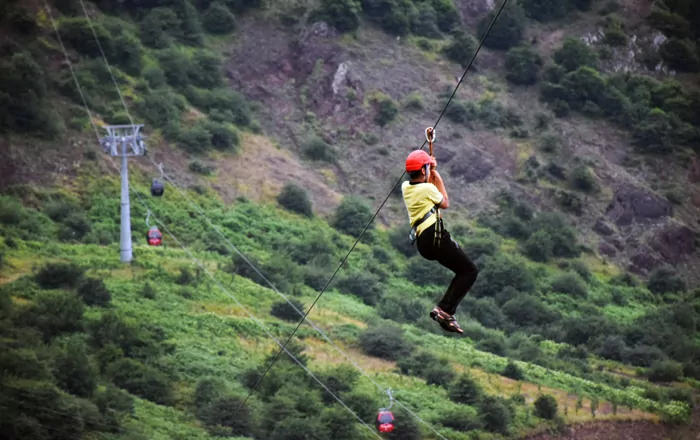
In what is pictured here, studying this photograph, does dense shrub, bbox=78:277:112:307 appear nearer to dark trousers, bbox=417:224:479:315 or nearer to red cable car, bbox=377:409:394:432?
red cable car, bbox=377:409:394:432

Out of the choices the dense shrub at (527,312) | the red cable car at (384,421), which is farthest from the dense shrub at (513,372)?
the red cable car at (384,421)

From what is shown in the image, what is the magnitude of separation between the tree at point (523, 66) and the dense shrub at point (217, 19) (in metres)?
14.6

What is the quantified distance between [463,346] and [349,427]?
9.68m

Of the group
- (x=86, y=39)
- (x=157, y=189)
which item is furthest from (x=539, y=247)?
(x=86, y=39)

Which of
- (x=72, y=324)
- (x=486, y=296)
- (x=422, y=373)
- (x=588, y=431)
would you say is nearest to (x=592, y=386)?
(x=588, y=431)

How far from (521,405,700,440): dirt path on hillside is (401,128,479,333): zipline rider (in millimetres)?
27261

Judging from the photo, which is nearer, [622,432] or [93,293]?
[622,432]

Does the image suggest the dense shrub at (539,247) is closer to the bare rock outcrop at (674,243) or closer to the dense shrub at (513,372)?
the bare rock outcrop at (674,243)

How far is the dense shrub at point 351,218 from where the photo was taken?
54625 millimetres

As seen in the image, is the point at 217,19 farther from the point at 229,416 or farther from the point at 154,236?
the point at 229,416

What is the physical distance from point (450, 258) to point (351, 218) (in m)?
41.5

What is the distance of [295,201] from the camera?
54500mm

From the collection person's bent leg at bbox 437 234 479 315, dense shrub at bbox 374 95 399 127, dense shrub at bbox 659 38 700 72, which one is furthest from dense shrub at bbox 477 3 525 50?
person's bent leg at bbox 437 234 479 315

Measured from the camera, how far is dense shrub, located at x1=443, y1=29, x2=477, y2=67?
65.9m
